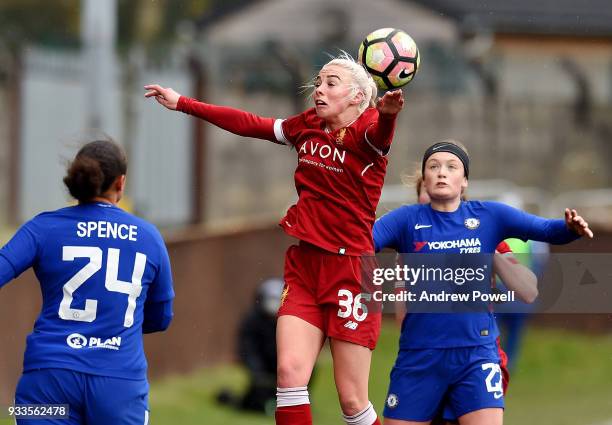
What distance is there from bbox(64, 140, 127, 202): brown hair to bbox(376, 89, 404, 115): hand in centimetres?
123

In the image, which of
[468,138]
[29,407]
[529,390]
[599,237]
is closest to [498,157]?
[468,138]

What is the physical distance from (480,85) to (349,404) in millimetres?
11521

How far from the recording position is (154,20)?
80.8 feet

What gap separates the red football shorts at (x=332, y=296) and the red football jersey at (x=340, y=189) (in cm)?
7

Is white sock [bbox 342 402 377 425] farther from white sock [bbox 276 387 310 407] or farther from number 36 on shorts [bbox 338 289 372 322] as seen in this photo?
number 36 on shorts [bbox 338 289 372 322]

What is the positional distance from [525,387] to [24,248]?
9302mm

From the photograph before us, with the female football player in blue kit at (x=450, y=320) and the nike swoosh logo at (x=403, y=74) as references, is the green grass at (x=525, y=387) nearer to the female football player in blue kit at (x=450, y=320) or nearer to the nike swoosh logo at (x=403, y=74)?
the female football player in blue kit at (x=450, y=320)

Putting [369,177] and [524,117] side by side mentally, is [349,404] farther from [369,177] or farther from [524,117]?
[524,117]

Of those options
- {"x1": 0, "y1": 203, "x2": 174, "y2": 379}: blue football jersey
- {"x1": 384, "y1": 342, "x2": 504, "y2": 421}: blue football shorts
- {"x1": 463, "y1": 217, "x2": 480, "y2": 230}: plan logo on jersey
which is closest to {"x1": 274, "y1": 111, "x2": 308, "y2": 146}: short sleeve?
{"x1": 463, "y1": 217, "x2": 480, "y2": 230}: plan logo on jersey

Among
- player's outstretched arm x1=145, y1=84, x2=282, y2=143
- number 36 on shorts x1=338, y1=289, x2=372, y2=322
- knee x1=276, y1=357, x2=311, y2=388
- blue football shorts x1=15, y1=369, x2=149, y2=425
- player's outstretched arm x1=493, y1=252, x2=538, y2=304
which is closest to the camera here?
blue football shorts x1=15, y1=369, x2=149, y2=425

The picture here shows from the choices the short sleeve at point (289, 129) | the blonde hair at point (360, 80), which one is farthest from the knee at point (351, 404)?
the blonde hair at point (360, 80)

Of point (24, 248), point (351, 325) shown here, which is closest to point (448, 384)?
point (351, 325)

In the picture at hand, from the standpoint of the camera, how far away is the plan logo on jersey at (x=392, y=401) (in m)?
6.57

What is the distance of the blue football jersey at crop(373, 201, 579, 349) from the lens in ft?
21.5
